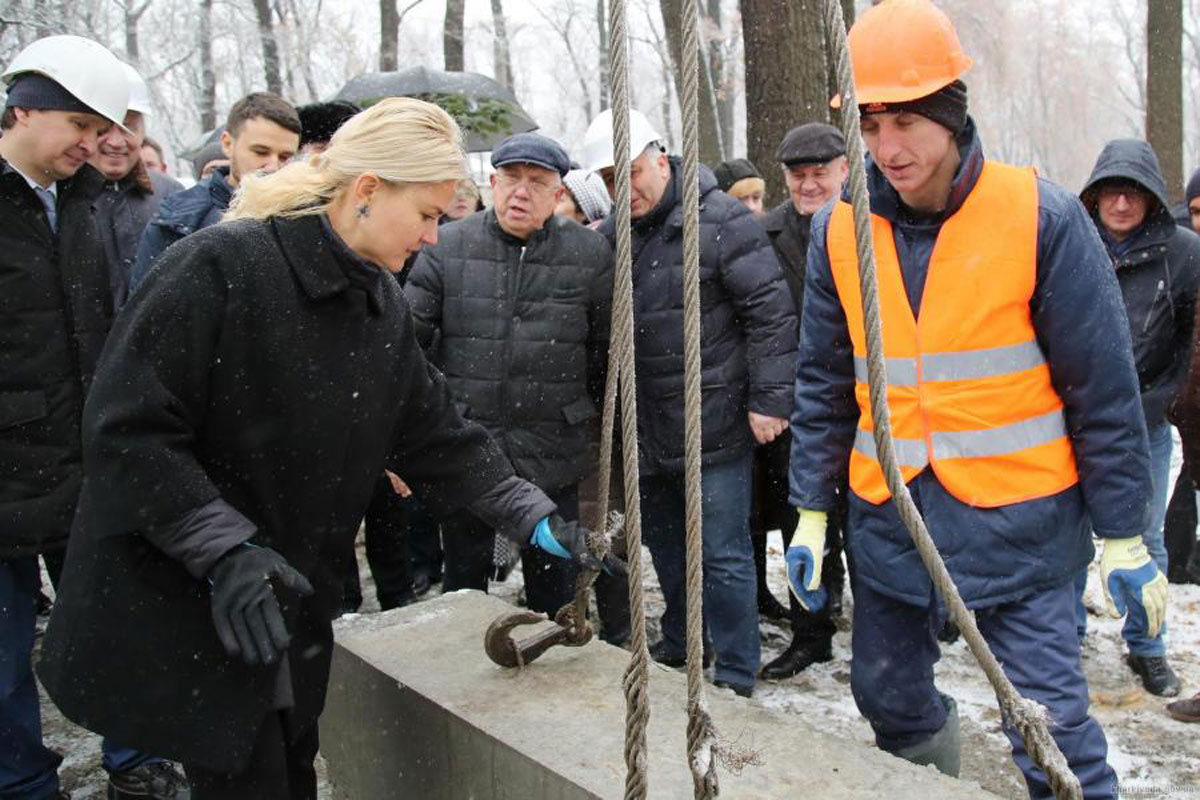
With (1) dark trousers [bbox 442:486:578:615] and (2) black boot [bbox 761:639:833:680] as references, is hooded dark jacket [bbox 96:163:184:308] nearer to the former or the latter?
(1) dark trousers [bbox 442:486:578:615]

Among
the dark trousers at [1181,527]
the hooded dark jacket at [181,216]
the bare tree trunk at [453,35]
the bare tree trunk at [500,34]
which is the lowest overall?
the dark trousers at [1181,527]

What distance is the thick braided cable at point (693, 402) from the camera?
5.61 ft

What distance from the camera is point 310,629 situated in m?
2.43

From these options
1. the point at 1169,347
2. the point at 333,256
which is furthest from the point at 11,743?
the point at 1169,347

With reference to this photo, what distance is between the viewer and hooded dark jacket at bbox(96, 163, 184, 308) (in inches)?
139

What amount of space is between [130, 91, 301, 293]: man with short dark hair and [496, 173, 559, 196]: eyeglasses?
842 millimetres

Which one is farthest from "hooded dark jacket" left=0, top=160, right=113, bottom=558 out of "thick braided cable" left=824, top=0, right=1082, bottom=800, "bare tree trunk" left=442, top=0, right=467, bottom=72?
"bare tree trunk" left=442, top=0, right=467, bottom=72

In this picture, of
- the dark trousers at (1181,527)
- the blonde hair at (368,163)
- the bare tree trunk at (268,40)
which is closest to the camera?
the blonde hair at (368,163)

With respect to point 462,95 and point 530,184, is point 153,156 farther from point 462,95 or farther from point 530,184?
point 462,95

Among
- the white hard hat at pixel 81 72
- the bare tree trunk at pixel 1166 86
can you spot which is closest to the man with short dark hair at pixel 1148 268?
the white hard hat at pixel 81 72

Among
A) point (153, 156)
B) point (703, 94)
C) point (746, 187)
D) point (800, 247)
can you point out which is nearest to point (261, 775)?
point (800, 247)

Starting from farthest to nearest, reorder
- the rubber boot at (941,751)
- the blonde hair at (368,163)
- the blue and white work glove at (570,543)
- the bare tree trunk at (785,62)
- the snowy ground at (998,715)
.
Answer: the bare tree trunk at (785,62) < the snowy ground at (998,715) < the rubber boot at (941,751) < the blue and white work glove at (570,543) < the blonde hair at (368,163)

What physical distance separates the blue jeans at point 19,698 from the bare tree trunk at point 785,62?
13.1 ft

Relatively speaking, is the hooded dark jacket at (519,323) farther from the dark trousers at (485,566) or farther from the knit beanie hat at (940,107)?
the knit beanie hat at (940,107)
